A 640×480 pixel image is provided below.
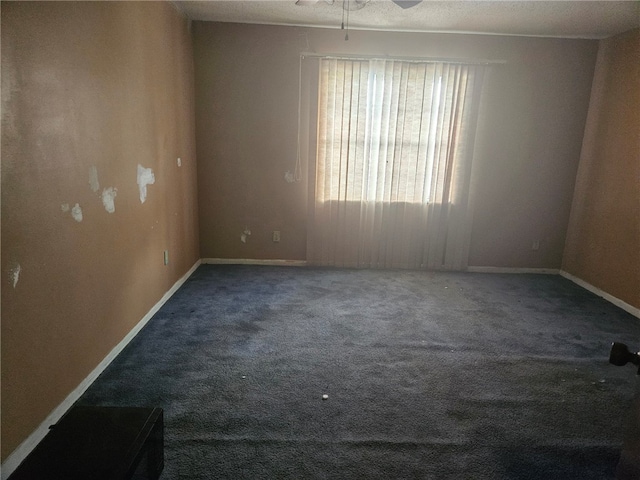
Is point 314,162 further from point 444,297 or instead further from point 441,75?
point 444,297

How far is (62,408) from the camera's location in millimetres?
1926

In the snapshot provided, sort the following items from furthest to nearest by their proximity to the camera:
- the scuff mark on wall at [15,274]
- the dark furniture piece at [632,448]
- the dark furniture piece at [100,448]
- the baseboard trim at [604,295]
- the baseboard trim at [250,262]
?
the baseboard trim at [250,262] < the baseboard trim at [604,295] < the scuff mark on wall at [15,274] < the dark furniture piece at [100,448] < the dark furniture piece at [632,448]

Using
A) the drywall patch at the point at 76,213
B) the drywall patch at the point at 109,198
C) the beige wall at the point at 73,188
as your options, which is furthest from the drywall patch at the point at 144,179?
the drywall patch at the point at 76,213

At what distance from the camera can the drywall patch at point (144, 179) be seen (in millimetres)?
2797

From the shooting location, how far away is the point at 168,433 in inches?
71.9

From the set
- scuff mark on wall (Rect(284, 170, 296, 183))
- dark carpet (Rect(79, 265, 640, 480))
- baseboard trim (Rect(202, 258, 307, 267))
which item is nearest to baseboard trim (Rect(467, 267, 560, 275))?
dark carpet (Rect(79, 265, 640, 480))

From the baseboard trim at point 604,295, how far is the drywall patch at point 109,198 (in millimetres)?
3955

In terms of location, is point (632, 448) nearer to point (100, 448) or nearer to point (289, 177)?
point (100, 448)

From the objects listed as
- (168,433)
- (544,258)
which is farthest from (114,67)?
(544,258)

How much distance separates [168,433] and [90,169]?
4.44ft

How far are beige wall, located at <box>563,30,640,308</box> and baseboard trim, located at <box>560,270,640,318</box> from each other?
3 cm

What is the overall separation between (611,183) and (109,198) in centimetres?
409

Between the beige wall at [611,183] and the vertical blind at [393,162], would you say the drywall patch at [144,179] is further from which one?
the beige wall at [611,183]

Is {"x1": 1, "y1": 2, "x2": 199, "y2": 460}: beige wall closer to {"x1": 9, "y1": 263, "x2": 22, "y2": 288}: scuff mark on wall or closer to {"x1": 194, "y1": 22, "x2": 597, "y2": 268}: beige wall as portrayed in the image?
{"x1": 9, "y1": 263, "x2": 22, "y2": 288}: scuff mark on wall
